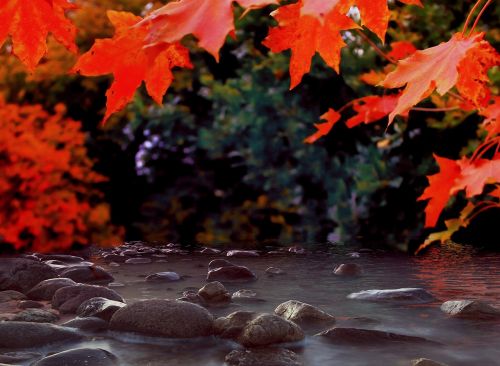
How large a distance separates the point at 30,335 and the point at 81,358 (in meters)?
0.38

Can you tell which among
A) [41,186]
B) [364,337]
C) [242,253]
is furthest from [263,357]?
[41,186]

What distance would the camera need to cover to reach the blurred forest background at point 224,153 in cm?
636

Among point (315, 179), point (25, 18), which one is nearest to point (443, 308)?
point (25, 18)

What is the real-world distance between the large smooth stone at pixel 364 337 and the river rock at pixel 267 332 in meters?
0.14

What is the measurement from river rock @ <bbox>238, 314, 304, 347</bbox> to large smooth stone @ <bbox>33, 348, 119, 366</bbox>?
50cm

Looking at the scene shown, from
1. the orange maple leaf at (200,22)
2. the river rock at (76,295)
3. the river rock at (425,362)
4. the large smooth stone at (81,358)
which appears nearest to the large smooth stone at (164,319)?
the large smooth stone at (81,358)

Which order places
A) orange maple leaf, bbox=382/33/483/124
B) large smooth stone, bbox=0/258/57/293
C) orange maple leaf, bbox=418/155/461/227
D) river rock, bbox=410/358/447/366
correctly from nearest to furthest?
orange maple leaf, bbox=382/33/483/124, river rock, bbox=410/358/447/366, orange maple leaf, bbox=418/155/461/227, large smooth stone, bbox=0/258/57/293

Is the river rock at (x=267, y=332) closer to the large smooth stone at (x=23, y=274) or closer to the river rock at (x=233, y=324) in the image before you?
the river rock at (x=233, y=324)

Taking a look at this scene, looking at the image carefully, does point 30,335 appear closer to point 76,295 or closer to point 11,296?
point 76,295

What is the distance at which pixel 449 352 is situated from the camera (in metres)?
2.68

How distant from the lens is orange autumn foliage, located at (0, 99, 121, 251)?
6.33 meters

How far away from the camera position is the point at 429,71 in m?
2.07

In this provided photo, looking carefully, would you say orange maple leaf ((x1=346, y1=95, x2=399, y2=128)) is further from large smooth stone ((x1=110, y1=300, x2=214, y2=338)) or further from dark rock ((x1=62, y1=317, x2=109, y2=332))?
dark rock ((x1=62, y1=317, x2=109, y2=332))

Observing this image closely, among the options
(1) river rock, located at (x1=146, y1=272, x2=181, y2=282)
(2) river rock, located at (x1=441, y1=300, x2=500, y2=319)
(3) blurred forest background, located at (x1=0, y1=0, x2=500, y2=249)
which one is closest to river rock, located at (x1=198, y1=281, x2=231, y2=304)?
(1) river rock, located at (x1=146, y1=272, x2=181, y2=282)
